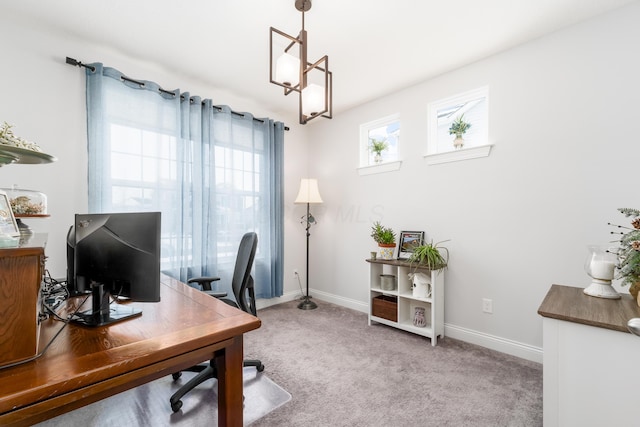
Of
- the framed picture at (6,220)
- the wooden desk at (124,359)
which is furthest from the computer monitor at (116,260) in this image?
the framed picture at (6,220)

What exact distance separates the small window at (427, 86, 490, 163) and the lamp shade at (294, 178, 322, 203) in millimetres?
1394

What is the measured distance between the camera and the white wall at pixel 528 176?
194cm

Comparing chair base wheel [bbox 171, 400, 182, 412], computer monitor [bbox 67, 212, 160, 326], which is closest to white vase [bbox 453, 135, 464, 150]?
computer monitor [bbox 67, 212, 160, 326]

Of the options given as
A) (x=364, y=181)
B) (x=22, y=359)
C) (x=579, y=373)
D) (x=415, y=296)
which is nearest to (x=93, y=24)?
(x=22, y=359)

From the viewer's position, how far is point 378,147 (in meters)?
3.27

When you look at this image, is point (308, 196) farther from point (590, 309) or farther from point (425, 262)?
point (590, 309)

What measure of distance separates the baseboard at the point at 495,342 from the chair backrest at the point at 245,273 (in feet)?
6.01

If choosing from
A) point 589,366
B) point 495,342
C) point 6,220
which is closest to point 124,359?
point 6,220

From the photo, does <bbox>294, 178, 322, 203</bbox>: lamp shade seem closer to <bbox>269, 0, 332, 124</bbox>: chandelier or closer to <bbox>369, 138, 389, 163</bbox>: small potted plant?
<bbox>369, 138, 389, 163</bbox>: small potted plant

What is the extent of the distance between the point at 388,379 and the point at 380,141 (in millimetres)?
2390

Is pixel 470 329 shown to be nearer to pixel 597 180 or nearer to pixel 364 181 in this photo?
pixel 597 180

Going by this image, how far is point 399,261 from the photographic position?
2.79 metres

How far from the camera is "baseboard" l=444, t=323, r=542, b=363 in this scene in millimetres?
2231

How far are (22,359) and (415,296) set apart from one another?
2551 mm
